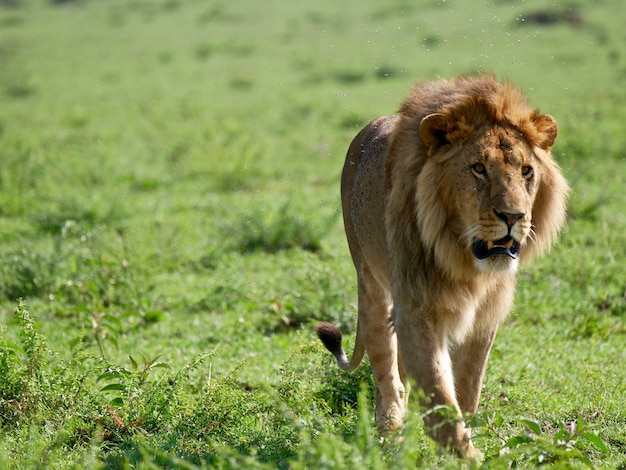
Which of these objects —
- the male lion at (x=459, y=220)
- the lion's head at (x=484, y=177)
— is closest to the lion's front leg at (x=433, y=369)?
the male lion at (x=459, y=220)

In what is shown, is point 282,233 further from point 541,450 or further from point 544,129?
point 541,450

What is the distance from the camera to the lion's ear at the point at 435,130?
287 centimetres

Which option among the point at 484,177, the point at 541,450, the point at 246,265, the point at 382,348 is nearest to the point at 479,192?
the point at 484,177

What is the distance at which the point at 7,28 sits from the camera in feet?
70.9

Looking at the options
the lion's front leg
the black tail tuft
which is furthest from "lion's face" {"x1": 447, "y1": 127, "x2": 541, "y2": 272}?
the black tail tuft

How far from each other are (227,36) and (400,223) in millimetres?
16490

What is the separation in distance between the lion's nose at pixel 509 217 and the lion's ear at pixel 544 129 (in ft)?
1.23

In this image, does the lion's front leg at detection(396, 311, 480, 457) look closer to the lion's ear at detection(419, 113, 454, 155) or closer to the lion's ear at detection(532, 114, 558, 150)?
the lion's ear at detection(419, 113, 454, 155)

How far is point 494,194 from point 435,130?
325 millimetres

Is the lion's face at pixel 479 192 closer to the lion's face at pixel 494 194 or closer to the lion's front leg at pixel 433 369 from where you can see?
the lion's face at pixel 494 194

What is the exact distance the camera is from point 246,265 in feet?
19.9

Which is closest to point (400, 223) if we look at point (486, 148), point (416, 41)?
point (486, 148)

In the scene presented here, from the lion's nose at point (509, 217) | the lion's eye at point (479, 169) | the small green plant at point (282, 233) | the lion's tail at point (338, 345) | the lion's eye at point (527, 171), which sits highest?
the lion's eye at point (479, 169)

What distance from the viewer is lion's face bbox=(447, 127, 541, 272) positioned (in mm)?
2689
